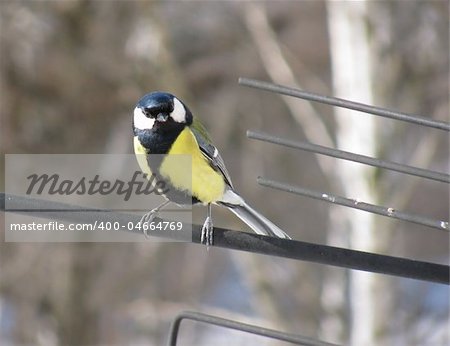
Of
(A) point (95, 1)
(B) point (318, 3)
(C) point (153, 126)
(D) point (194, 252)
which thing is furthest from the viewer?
(D) point (194, 252)

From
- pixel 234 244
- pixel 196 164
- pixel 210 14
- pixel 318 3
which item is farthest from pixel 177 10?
pixel 234 244

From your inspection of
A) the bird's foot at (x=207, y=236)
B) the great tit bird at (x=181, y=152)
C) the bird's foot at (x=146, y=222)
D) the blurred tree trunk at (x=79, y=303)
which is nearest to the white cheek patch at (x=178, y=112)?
the great tit bird at (x=181, y=152)

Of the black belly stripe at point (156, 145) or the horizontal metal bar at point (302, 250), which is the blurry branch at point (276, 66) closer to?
the black belly stripe at point (156, 145)

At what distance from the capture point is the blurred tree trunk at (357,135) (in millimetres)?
4215

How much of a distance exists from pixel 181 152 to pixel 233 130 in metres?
3.73

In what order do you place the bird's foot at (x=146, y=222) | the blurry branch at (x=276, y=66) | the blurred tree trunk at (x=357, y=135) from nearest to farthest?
1. the bird's foot at (x=146, y=222)
2. the blurred tree trunk at (x=357, y=135)
3. the blurry branch at (x=276, y=66)

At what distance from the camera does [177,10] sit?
5.32 m

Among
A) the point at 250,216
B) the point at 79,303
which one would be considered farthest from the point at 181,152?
the point at 79,303

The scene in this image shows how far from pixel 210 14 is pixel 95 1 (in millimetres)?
891

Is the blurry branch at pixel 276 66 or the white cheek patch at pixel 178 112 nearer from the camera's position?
the white cheek patch at pixel 178 112

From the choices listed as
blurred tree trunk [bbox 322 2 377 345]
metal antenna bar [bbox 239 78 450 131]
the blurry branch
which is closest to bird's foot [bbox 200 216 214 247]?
metal antenna bar [bbox 239 78 450 131]

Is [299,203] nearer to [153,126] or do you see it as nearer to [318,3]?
[318,3]

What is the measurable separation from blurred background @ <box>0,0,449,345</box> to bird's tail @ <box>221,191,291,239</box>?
6.70 feet

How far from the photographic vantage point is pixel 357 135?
428 cm
